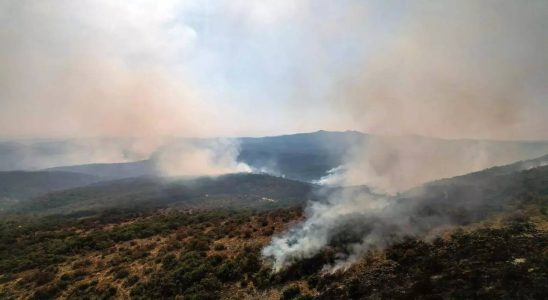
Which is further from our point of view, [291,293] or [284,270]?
[284,270]

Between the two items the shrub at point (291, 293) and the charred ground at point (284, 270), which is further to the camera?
the shrub at point (291, 293)

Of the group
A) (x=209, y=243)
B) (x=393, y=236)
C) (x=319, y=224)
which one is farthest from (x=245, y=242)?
(x=393, y=236)

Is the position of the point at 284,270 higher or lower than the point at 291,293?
higher

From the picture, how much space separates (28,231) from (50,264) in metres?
22.8

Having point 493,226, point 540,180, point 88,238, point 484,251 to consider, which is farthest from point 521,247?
point 88,238

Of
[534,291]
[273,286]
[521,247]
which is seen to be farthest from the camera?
[273,286]

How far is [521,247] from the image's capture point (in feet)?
87.8

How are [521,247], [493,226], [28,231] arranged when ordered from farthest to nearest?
[28,231] < [493,226] < [521,247]

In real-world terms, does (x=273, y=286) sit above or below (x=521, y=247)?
below

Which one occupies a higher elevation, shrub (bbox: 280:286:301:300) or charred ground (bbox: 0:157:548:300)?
charred ground (bbox: 0:157:548:300)

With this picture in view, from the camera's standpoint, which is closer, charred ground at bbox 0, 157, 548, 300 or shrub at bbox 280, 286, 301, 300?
charred ground at bbox 0, 157, 548, 300

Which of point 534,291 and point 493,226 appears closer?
point 534,291

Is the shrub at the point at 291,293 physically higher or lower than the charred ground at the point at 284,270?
lower

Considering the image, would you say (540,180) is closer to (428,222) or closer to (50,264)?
(428,222)
